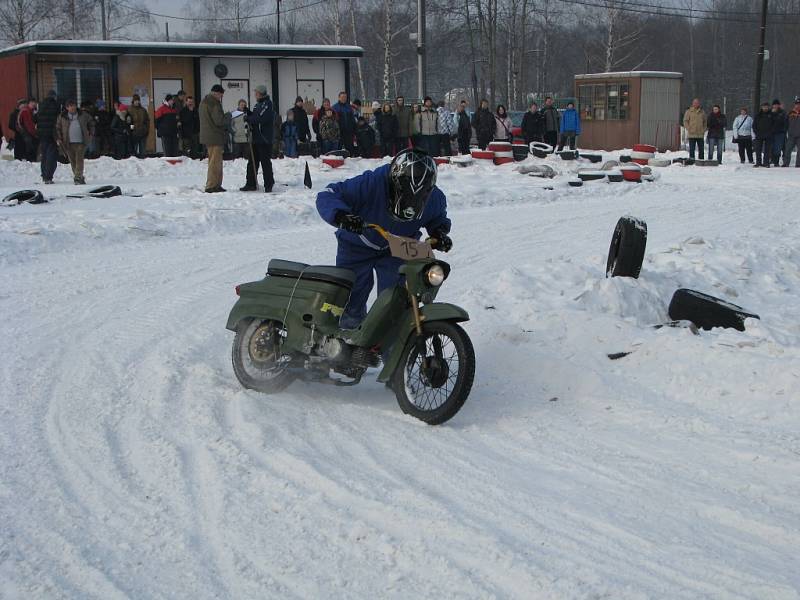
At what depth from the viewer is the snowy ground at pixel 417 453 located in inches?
153

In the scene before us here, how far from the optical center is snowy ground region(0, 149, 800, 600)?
153 inches

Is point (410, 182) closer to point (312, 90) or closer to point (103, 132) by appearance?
point (103, 132)

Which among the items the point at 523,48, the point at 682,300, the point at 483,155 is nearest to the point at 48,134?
the point at 483,155

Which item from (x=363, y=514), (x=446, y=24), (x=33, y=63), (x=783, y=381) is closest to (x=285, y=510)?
(x=363, y=514)

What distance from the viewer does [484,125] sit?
1077 inches

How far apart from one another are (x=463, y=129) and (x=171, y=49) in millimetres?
8268

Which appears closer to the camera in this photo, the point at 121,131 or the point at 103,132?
the point at 103,132

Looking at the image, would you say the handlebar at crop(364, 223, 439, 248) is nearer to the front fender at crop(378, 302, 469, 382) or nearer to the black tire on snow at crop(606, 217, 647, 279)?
the front fender at crop(378, 302, 469, 382)

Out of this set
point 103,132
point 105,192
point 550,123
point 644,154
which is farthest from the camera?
point 550,123

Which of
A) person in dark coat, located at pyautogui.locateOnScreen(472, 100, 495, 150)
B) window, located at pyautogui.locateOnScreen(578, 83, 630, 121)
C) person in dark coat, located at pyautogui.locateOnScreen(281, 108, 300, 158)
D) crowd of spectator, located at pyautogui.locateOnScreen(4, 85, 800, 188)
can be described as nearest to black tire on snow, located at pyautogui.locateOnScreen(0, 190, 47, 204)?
crowd of spectator, located at pyautogui.locateOnScreen(4, 85, 800, 188)

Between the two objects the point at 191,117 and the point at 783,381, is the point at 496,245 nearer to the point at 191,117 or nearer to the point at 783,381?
the point at 783,381

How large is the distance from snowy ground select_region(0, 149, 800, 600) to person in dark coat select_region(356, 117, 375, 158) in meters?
15.4

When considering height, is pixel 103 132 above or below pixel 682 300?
above

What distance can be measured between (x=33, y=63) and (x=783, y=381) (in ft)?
82.9
